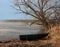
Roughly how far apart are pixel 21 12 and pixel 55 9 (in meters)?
3.08

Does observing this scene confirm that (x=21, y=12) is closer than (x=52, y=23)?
No

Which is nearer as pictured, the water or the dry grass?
the dry grass

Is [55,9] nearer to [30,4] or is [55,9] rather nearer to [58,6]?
[58,6]

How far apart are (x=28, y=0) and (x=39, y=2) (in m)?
0.99

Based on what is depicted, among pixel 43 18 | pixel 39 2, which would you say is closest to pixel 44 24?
pixel 43 18

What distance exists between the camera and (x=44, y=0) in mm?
22062

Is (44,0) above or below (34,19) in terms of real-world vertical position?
above

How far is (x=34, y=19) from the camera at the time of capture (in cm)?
2284

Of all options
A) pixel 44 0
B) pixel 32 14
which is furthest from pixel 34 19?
pixel 44 0

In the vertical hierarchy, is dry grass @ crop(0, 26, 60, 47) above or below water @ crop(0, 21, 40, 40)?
above

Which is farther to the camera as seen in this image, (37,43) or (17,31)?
(17,31)

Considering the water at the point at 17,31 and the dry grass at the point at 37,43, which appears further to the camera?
the water at the point at 17,31

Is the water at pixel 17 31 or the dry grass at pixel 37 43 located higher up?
the dry grass at pixel 37 43

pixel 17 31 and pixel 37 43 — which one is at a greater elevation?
pixel 37 43
